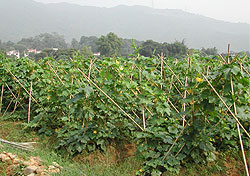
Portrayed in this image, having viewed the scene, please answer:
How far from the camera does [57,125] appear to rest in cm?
493

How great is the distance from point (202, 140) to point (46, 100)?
125 inches

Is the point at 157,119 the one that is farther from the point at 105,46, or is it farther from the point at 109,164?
the point at 105,46

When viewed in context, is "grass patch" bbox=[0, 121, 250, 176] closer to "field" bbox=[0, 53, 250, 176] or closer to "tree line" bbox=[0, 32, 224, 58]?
"field" bbox=[0, 53, 250, 176]

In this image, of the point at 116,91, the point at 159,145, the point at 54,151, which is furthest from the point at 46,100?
the point at 159,145

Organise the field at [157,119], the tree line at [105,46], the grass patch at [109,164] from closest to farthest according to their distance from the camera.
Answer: the field at [157,119]
the grass patch at [109,164]
the tree line at [105,46]

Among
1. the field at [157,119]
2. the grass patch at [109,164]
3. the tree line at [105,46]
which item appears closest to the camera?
the field at [157,119]

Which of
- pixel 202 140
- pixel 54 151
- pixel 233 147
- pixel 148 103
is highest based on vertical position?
pixel 148 103

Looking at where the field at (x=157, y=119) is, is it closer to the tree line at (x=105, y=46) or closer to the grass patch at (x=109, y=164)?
the grass patch at (x=109, y=164)

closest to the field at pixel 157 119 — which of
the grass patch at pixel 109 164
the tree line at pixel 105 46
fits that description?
the grass patch at pixel 109 164

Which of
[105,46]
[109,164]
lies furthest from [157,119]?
[105,46]

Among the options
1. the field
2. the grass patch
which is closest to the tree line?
the field

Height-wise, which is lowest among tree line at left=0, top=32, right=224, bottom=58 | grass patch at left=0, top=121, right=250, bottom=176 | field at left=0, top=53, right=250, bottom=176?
grass patch at left=0, top=121, right=250, bottom=176

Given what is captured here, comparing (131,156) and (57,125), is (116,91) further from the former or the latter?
(57,125)

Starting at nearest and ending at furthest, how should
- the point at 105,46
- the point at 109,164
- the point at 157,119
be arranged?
the point at 157,119 < the point at 109,164 < the point at 105,46
